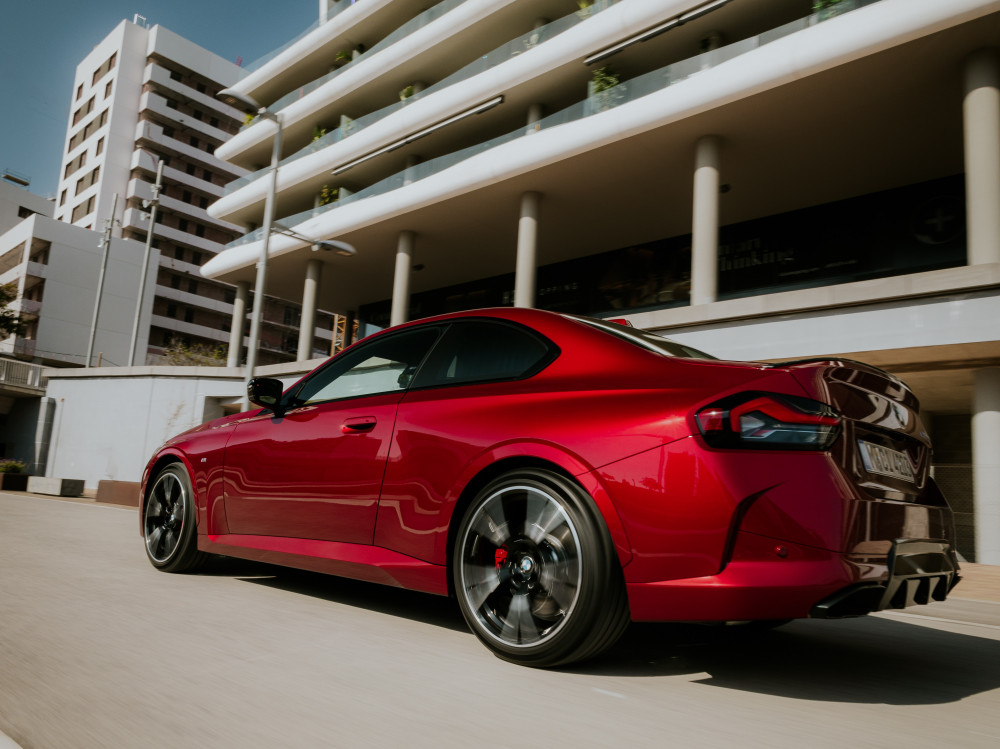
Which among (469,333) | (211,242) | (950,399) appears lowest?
(469,333)

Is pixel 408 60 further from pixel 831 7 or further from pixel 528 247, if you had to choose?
pixel 831 7

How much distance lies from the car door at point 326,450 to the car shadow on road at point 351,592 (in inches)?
21.0

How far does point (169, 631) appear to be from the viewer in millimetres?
3107

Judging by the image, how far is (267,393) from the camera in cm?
422

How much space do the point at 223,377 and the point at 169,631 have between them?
83.1 feet

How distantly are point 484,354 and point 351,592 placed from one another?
187cm

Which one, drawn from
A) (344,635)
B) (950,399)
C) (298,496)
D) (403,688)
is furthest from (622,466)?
(950,399)

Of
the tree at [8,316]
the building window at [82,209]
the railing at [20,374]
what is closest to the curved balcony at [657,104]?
the railing at [20,374]

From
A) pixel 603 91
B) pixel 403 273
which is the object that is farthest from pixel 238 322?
pixel 603 91

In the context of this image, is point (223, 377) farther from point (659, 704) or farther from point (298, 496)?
point (659, 704)

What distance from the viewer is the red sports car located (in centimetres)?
239

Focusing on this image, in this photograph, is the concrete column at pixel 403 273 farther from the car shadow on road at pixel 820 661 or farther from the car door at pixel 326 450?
the car shadow on road at pixel 820 661

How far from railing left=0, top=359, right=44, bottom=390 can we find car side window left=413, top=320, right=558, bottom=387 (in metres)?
37.6

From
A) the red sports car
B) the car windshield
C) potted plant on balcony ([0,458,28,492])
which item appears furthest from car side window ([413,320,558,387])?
potted plant on balcony ([0,458,28,492])
